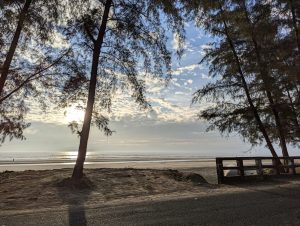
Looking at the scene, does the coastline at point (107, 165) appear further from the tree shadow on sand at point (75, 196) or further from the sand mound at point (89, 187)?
the tree shadow on sand at point (75, 196)

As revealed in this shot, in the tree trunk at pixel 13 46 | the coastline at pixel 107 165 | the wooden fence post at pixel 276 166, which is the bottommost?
the wooden fence post at pixel 276 166

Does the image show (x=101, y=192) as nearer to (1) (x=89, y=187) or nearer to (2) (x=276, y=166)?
(1) (x=89, y=187)

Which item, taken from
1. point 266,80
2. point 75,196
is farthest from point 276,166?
point 75,196

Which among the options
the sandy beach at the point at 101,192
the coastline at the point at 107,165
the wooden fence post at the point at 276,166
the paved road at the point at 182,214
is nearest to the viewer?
the paved road at the point at 182,214

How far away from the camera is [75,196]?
1341cm

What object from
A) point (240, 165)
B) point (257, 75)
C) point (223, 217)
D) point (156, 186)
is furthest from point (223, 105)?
point (223, 217)

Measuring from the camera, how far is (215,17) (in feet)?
85.1

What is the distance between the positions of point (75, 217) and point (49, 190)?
17.7 feet

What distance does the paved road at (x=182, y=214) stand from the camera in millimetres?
8570

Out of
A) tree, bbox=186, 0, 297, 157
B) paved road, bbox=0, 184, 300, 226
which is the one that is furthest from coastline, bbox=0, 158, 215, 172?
paved road, bbox=0, 184, 300, 226

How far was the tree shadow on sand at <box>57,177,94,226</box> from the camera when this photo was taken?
9.02 metres

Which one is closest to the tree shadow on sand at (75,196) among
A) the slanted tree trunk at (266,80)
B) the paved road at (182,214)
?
the paved road at (182,214)

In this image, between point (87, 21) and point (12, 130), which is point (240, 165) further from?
point (12, 130)

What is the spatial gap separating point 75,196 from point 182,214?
210 inches
